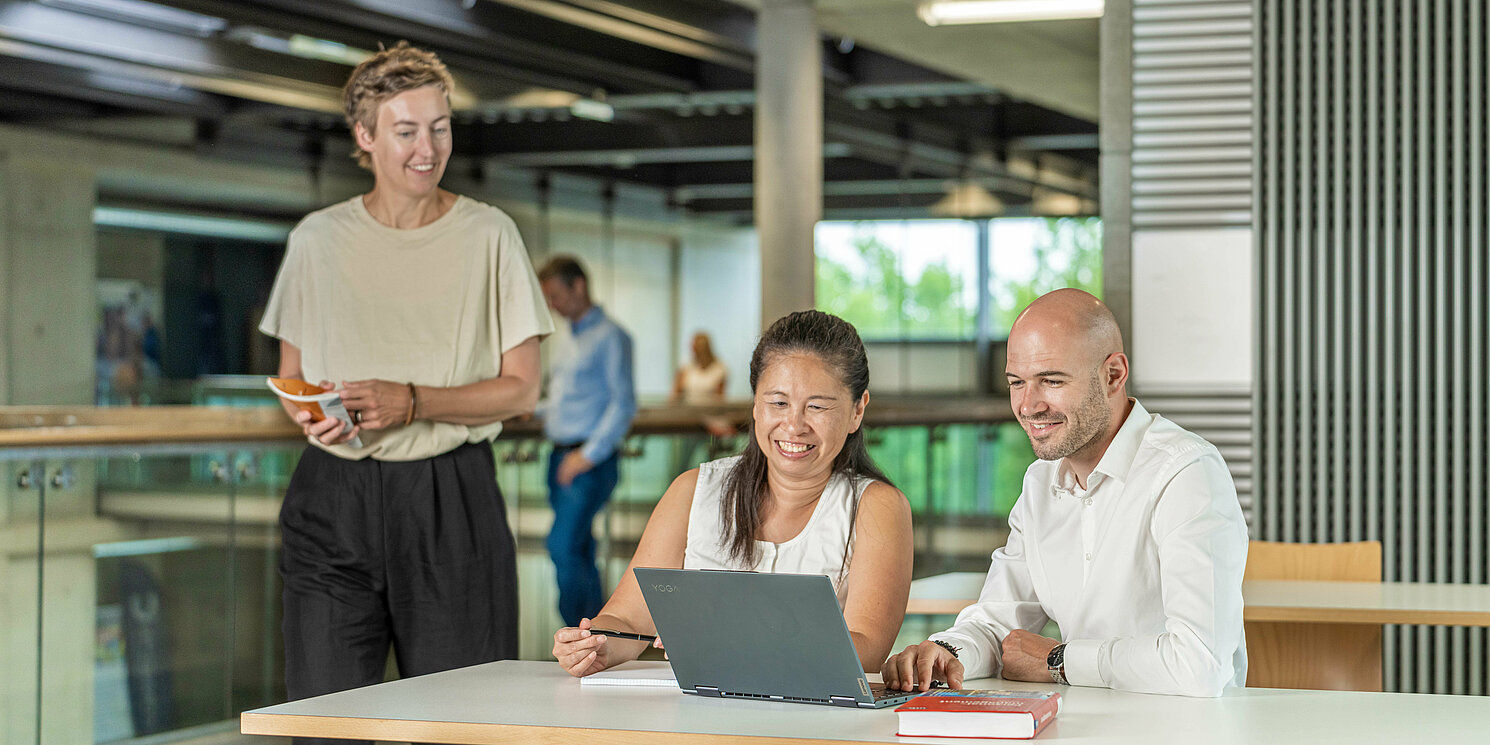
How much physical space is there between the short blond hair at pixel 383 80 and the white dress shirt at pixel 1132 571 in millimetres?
1516

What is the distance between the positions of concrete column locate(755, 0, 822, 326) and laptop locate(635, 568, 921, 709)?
5.00m

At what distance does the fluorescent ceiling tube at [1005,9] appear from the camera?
7.73 meters

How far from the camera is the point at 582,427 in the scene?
272 inches

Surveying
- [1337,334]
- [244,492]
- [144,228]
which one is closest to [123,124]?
[144,228]

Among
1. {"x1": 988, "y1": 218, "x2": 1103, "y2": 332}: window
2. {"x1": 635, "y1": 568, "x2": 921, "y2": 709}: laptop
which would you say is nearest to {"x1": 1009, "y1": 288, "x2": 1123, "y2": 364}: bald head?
{"x1": 635, "y1": 568, "x2": 921, "y2": 709}: laptop

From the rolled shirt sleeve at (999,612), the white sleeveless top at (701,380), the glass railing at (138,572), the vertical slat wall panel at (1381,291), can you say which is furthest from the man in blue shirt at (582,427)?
the white sleeveless top at (701,380)

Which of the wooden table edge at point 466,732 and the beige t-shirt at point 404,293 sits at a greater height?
the beige t-shirt at point 404,293

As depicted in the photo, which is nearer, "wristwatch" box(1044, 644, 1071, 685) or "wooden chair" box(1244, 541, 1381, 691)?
"wristwatch" box(1044, 644, 1071, 685)

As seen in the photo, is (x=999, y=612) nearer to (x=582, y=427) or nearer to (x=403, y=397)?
(x=403, y=397)

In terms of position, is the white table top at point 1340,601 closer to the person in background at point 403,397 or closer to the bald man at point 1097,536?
the bald man at point 1097,536

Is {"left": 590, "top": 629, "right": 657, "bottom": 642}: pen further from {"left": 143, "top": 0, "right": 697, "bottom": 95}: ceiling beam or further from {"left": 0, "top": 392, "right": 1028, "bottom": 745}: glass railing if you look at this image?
{"left": 143, "top": 0, "right": 697, "bottom": 95}: ceiling beam

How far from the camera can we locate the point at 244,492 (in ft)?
16.0

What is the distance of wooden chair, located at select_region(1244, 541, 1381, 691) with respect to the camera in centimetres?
394

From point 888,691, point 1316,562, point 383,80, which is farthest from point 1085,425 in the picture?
point 1316,562
